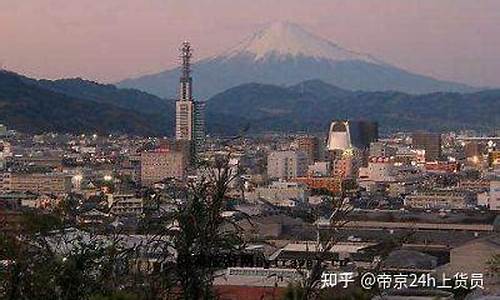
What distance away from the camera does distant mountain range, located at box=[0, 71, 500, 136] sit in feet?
254

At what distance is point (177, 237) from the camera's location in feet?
14.0

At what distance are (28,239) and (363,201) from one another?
90.4ft

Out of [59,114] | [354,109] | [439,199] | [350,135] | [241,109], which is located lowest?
[439,199]

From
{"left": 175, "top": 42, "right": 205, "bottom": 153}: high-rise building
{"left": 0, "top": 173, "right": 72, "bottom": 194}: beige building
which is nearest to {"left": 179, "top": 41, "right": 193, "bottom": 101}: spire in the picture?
{"left": 175, "top": 42, "right": 205, "bottom": 153}: high-rise building

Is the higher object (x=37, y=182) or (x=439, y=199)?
(x=37, y=182)

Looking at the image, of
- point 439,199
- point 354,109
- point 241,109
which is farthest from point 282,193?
point 241,109

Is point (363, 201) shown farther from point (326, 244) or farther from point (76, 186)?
point (326, 244)

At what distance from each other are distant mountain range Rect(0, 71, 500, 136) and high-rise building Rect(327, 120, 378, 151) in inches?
736

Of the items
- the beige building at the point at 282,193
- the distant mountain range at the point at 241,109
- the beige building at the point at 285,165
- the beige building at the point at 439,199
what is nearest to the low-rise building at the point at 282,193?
the beige building at the point at 282,193

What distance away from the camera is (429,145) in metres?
65.8

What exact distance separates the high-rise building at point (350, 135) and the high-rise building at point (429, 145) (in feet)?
9.03

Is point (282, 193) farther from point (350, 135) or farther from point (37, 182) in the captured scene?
point (350, 135)

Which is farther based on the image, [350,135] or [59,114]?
[59,114]

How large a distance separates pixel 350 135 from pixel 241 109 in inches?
2817
